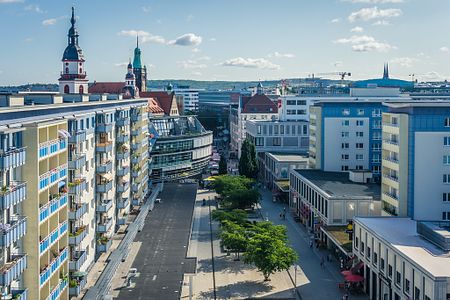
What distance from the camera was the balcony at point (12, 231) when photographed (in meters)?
26.6

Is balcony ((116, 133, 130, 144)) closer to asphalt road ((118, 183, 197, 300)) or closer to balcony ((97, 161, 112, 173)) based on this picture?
balcony ((97, 161, 112, 173))

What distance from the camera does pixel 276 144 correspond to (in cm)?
11300

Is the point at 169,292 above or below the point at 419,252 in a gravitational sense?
below

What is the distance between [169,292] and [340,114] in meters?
40.4

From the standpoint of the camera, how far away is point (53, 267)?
111ft

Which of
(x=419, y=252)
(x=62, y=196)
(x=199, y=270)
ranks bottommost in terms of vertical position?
(x=199, y=270)

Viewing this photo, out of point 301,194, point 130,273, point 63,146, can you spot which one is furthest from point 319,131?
point 63,146

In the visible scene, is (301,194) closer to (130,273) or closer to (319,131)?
(319,131)

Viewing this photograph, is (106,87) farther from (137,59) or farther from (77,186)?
(77,186)

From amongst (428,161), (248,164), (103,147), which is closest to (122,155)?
(103,147)

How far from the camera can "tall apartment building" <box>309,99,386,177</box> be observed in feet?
260

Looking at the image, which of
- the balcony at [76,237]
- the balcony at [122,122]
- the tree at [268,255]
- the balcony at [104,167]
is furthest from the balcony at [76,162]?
the balcony at [122,122]

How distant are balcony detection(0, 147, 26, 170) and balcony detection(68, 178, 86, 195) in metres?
12.2

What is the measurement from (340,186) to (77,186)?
32694 mm
